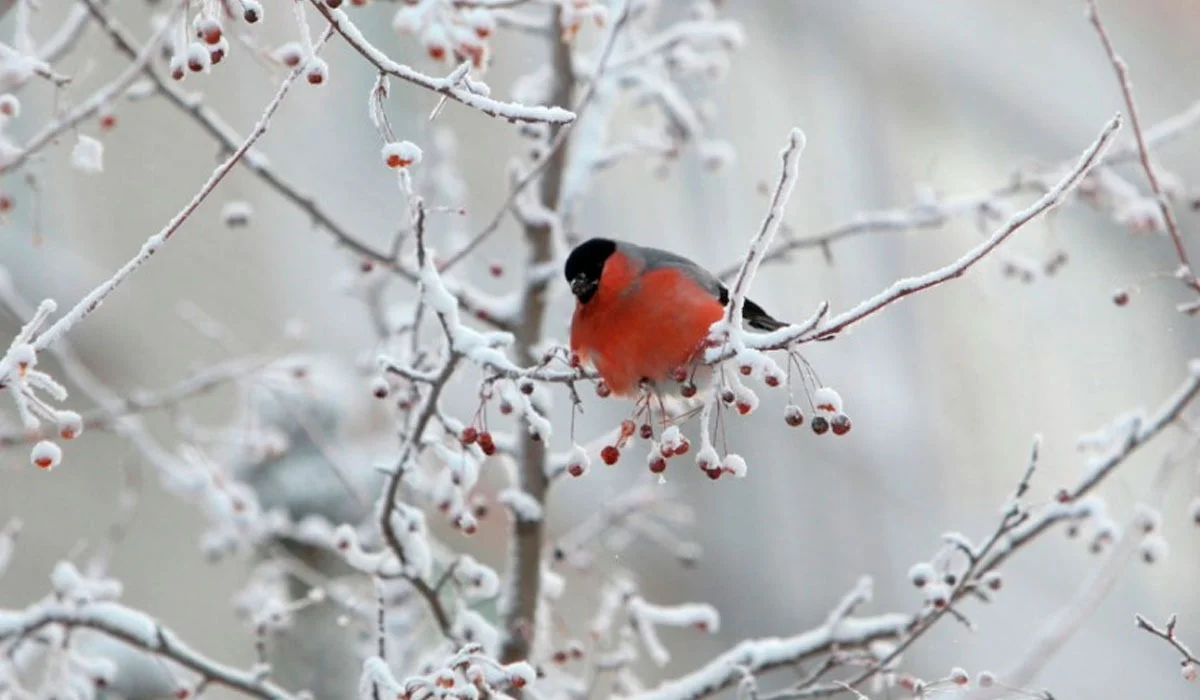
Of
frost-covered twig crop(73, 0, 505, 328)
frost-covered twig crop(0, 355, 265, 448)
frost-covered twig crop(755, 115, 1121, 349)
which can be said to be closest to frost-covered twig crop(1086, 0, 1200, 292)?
frost-covered twig crop(755, 115, 1121, 349)

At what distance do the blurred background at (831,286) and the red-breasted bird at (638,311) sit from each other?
418 cm

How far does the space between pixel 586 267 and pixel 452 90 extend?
1.15 meters

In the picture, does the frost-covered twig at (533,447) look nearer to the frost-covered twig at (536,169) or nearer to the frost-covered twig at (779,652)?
the frost-covered twig at (536,169)

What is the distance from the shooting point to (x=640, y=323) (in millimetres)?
2463

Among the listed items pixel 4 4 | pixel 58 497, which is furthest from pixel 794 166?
pixel 58 497

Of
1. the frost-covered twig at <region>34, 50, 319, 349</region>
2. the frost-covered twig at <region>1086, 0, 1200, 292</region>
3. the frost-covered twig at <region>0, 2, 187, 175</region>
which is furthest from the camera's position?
the frost-covered twig at <region>0, 2, 187, 175</region>

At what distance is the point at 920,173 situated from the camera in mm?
8469

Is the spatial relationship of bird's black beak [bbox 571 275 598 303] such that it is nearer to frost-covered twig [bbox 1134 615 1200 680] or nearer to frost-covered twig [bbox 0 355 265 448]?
frost-covered twig [bbox 0 355 265 448]

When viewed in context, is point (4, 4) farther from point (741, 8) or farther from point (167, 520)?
point (741, 8)

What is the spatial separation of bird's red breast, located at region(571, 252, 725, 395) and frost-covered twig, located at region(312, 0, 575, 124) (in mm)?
685

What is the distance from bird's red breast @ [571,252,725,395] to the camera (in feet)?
7.82

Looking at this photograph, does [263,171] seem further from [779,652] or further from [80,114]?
[779,652]

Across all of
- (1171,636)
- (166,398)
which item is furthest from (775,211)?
(166,398)

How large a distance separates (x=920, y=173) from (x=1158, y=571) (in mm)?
2326
